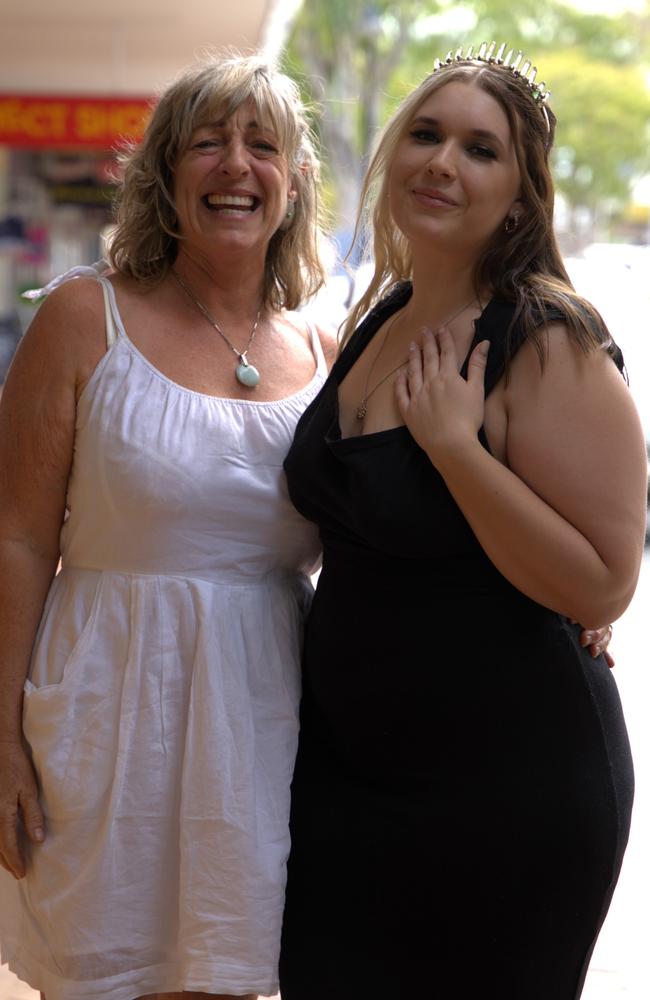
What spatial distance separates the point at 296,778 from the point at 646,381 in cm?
1151

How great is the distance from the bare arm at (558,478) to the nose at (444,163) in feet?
1.13

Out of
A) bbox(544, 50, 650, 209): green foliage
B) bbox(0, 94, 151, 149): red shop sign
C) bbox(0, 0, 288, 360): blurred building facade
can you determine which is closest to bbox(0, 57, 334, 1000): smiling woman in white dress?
bbox(0, 0, 288, 360): blurred building facade

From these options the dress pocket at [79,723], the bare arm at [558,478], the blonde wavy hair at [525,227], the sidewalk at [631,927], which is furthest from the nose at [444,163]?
the sidewalk at [631,927]

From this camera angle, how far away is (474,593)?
216 centimetres

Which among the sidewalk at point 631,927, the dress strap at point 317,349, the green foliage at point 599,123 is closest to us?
the dress strap at point 317,349

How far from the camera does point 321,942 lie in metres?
2.35

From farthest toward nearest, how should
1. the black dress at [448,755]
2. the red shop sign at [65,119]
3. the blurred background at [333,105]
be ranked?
the red shop sign at [65,119] < the blurred background at [333,105] < the black dress at [448,755]

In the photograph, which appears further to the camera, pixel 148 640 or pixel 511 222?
pixel 148 640

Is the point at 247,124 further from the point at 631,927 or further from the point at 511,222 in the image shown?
the point at 631,927

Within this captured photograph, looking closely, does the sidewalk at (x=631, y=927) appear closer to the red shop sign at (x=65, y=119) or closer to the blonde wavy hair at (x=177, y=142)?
the blonde wavy hair at (x=177, y=142)

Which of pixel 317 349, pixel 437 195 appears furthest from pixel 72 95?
pixel 437 195

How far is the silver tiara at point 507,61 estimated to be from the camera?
2.26 m

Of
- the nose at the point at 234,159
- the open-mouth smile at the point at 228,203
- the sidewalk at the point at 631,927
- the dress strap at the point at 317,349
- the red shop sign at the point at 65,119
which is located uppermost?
the nose at the point at 234,159

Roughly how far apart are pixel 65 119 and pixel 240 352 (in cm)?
933
